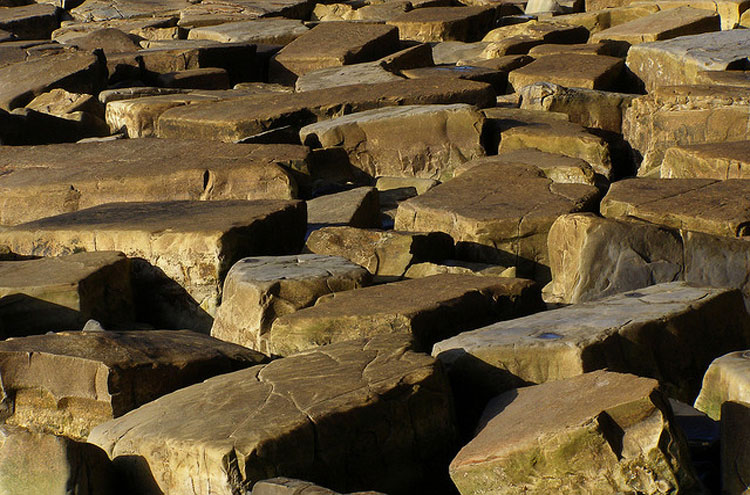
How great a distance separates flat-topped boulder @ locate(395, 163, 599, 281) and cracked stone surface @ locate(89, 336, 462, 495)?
143 cm

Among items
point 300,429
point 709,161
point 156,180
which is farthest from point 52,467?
point 709,161

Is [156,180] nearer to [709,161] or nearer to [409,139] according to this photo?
[409,139]

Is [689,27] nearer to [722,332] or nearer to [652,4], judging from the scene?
[652,4]

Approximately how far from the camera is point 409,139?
5898mm

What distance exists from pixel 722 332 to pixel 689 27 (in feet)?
19.4

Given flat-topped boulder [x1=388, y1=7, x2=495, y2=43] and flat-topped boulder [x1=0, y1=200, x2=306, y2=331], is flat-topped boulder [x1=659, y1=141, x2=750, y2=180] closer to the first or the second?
flat-topped boulder [x1=0, y1=200, x2=306, y2=331]

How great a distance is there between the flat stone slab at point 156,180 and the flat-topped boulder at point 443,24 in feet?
15.6

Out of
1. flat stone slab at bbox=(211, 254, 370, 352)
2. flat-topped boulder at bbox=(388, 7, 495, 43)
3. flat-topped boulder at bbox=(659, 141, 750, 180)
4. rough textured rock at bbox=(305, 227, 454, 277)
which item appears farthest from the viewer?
flat-topped boulder at bbox=(388, 7, 495, 43)

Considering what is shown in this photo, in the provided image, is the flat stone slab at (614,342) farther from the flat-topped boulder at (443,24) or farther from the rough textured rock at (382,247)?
the flat-topped boulder at (443,24)

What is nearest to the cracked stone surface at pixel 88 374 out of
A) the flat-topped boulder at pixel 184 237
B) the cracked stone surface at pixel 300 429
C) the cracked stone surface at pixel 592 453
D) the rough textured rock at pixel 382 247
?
the cracked stone surface at pixel 300 429

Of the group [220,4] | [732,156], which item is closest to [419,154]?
[732,156]

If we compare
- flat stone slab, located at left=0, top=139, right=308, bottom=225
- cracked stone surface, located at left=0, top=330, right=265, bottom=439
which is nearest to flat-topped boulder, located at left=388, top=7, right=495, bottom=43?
flat stone slab, located at left=0, top=139, right=308, bottom=225

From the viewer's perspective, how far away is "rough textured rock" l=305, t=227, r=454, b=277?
4.23m

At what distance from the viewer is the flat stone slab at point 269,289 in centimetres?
359
